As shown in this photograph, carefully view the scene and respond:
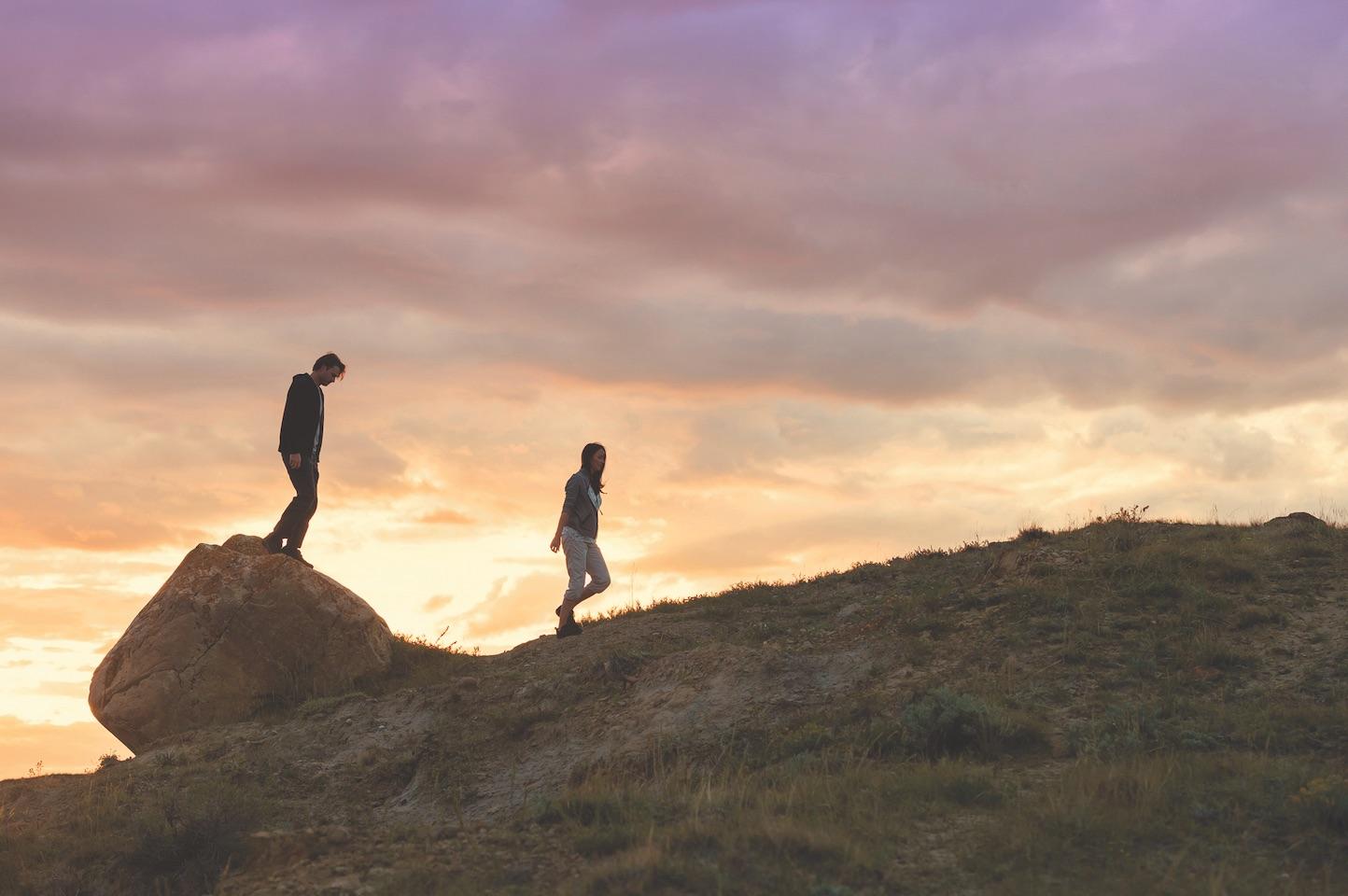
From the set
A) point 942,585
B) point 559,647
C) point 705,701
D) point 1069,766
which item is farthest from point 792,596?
point 1069,766

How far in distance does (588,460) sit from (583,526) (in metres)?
0.93

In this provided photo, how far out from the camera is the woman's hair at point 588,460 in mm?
15375

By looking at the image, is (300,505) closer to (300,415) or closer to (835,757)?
(300,415)

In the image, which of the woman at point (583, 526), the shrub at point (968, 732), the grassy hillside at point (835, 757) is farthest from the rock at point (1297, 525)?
the woman at point (583, 526)

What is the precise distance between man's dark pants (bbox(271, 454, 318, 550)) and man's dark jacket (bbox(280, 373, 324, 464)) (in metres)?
0.19

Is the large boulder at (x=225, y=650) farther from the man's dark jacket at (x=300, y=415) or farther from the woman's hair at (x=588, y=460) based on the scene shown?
the woman's hair at (x=588, y=460)

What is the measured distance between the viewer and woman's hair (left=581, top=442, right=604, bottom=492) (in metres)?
15.4

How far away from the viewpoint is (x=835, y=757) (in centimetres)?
962

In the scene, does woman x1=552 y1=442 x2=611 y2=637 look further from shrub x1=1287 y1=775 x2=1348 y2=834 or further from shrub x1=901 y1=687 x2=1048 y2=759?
shrub x1=1287 y1=775 x2=1348 y2=834

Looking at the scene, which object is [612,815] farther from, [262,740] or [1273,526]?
[1273,526]

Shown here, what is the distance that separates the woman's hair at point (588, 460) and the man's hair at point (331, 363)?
3530mm

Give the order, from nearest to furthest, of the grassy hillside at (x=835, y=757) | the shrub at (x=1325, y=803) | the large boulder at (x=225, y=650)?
the grassy hillside at (x=835, y=757), the shrub at (x=1325, y=803), the large boulder at (x=225, y=650)

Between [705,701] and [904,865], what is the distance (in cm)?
439

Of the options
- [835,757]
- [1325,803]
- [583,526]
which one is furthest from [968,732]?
[583,526]
